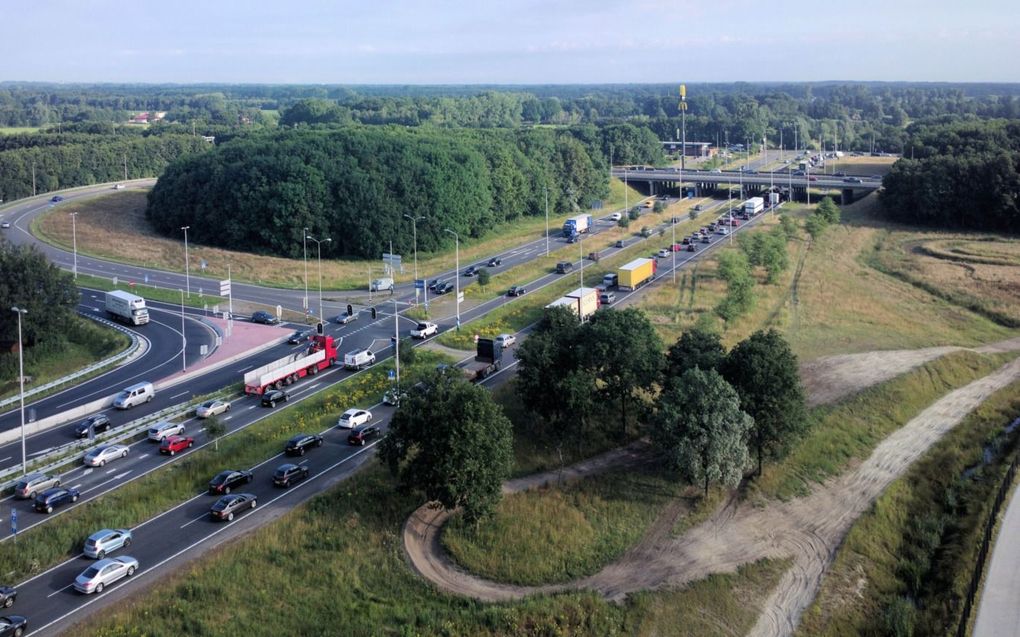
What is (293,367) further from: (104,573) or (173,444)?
(104,573)

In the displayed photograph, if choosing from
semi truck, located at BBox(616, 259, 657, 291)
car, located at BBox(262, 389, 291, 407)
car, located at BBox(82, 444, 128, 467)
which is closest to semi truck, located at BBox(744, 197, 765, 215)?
semi truck, located at BBox(616, 259, 657, 291)

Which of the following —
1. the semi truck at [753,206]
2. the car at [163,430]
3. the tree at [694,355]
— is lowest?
the car at [163,430]

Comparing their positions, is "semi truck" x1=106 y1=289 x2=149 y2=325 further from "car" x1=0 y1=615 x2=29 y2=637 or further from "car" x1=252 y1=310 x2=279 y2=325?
"car" x1=0 y1=615 x2=29 y2=637

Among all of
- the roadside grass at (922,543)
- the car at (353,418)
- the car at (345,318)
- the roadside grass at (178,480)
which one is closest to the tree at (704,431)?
the roadside grass at (922,543)

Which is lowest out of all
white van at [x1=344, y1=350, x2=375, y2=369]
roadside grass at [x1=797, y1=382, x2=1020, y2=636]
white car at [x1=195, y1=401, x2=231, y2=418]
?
roadside grass at [x1=797, y1=382, x2=1020, y2=636]

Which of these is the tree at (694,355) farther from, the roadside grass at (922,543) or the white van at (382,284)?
the white van at (382,284)

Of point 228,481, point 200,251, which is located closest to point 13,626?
point 228,481
